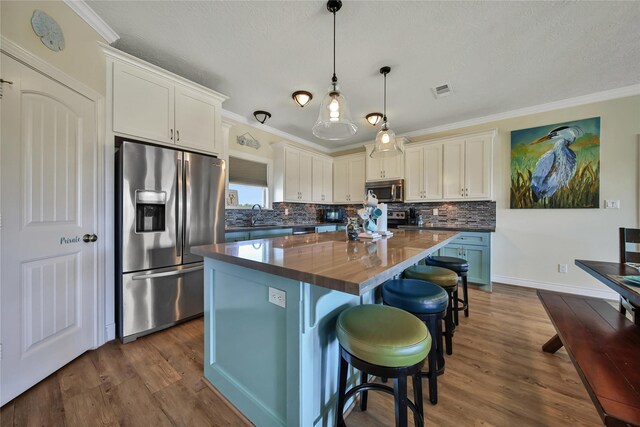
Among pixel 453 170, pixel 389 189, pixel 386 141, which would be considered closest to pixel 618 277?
pixel 386 141

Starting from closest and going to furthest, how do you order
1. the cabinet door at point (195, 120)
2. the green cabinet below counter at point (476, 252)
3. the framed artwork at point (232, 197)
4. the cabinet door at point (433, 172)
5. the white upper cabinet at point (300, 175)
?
the cabinet door at point (195, 120) → the green cabinet below counter at point (476, 252) → the framed artwork at point (232, 197) → the cabinet door at point (433, 172) → the white upper cabinet at point (300, 175)

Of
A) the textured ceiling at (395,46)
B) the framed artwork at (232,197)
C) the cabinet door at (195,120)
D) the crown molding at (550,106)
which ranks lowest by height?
the framed artwork at (232,197)

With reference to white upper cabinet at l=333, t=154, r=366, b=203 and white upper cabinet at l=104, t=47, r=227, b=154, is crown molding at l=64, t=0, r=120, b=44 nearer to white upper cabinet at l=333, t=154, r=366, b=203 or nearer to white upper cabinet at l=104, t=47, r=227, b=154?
white upper cabinet at l=104, t=47, r=227, b=154

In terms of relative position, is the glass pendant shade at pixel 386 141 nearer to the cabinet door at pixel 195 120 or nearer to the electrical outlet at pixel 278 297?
the cabinet door at pixel 195 120

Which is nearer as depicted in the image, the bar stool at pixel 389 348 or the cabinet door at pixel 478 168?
the bar stool at pixel 389 348

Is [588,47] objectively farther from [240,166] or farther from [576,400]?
[240,166]

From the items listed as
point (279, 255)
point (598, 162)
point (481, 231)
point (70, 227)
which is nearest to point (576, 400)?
point (279, 255)

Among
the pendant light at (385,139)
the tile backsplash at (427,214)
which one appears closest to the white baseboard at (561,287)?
the tile backsplash at (427,214)

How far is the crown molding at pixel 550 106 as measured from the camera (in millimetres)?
2912

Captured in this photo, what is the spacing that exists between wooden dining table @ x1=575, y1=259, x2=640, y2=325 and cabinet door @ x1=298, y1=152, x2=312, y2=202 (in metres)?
3.74

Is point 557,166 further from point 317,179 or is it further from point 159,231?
point 159,231

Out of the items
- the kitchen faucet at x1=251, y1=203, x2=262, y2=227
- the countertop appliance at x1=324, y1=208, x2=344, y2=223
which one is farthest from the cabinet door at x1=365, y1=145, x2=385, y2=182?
the kitchen faucet at x1=251, y1=203, x2=262, y2=227

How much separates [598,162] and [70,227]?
558 centimetres

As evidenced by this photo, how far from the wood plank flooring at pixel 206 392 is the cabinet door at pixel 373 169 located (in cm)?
309
